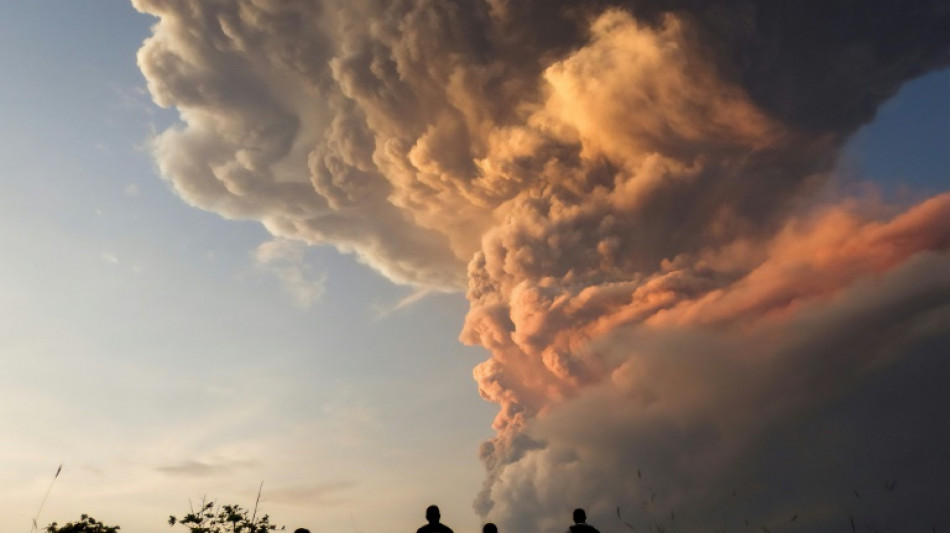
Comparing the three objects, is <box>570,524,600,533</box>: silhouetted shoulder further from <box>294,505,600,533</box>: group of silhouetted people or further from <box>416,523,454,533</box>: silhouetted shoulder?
<box>416,523,454,533</box>: silhouetted shoulder

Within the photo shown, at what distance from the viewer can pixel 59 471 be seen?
31.8 feet

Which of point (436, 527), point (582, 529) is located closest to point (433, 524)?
point (436, 527)

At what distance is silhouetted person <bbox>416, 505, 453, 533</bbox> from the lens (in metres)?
9.08

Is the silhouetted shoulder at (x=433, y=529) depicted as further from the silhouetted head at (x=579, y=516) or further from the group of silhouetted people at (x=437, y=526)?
the silhouetted head at (x=579, y=516)

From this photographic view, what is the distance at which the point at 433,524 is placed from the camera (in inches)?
362

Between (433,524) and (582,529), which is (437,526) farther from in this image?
(582,529)

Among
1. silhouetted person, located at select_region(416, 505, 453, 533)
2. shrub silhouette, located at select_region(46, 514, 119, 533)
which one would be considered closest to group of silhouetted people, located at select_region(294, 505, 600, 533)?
silhouetted person, located at select_region(416, 505, 453, 533)

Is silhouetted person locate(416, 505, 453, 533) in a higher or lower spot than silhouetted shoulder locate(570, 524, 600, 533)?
higher

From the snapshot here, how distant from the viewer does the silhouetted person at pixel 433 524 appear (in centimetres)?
908

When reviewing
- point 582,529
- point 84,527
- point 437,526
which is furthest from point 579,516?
point 84,527

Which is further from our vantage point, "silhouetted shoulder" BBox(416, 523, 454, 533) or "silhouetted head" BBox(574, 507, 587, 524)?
"silhouetted head" BBox(574, 507, 587, 524)

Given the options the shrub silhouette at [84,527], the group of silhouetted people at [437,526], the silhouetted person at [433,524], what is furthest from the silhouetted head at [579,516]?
the shrub silhouette at [84,527]

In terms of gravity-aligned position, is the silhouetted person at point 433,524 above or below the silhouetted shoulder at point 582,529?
above

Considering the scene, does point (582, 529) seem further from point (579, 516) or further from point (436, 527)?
point (436, 527)
